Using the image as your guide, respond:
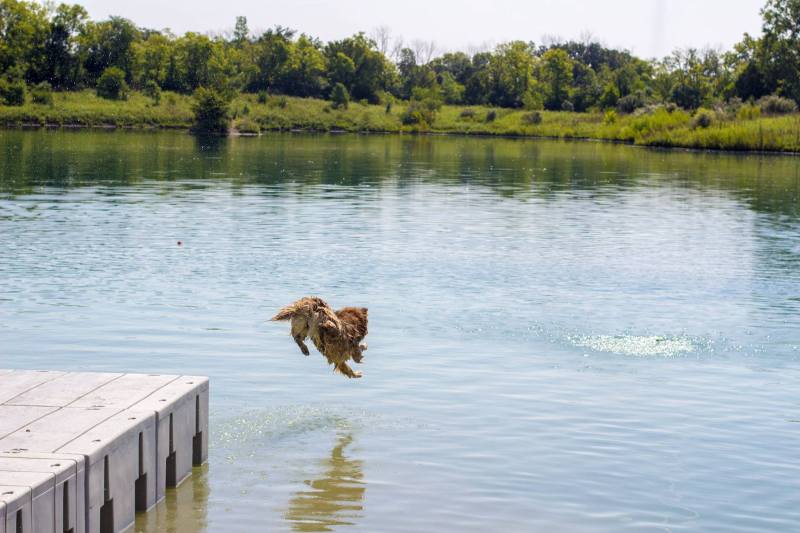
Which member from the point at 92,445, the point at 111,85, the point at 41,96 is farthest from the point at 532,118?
the point at 92,445

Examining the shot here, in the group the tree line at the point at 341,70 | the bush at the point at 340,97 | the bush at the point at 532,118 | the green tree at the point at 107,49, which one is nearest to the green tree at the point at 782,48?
the tree line at the point at 341,70

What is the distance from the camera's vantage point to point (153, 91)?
5049 inches

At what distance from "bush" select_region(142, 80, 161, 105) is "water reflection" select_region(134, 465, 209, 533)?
392ft

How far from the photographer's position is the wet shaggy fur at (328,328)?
432 inches

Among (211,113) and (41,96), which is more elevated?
(41,96)

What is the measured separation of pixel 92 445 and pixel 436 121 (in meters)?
129

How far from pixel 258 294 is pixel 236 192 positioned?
22.8m

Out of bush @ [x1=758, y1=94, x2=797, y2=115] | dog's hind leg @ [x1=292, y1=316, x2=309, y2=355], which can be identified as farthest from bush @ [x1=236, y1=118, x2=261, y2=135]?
dog's hind leg @ [x1=292, y1=316, x2=309, y2=355]

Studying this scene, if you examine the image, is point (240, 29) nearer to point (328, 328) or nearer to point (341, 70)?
point (341, 70)

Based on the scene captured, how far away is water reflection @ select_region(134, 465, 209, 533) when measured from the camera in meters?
9.64

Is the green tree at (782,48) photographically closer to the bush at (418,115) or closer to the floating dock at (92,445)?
the bush at (418,115)

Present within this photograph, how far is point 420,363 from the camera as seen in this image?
16453 mm

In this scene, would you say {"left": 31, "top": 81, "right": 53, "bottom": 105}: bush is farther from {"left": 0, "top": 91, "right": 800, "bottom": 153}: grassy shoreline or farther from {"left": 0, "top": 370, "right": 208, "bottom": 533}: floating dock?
{"left": 0, "top": 370, "right": 208, "bottom": 533}: floating dock

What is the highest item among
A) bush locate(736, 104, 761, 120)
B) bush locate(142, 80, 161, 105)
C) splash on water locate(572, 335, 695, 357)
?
bush locate(142, 80, 161, 105)
